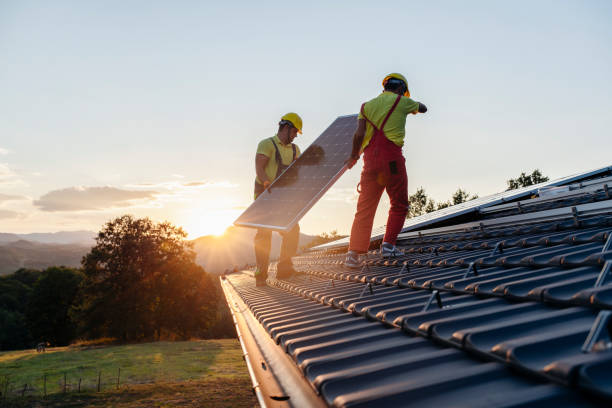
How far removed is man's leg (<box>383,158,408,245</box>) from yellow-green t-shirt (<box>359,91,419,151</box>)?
0.31 metres

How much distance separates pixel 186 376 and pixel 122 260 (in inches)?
1116

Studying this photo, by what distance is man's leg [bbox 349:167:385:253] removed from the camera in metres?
4.92

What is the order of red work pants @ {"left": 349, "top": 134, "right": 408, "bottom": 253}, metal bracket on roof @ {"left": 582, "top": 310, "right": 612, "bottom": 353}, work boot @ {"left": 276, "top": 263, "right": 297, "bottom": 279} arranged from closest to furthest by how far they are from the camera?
1. metal bracket on roof @ {"left": 582, "top": 310, "right": 612, "bottom": 353}
2. red work pants @ {"left": 349, "top": 134, "right": 408, "bottom": 253}
3. work boot @ {"left": 276, "top": 263, "right": 297, "bottom": 279}

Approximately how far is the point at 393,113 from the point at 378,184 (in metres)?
0.84

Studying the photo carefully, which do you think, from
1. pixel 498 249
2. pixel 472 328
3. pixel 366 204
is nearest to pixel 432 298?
pixel 472 328

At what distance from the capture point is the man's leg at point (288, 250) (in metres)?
6.84

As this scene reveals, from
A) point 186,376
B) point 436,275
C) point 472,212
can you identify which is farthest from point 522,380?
point 186,376

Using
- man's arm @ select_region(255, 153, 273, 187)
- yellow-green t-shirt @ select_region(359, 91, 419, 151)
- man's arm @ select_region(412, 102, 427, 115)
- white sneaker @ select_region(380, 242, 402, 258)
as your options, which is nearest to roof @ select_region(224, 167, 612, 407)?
white sneaker @ select_region(380, 242, 402, 258)

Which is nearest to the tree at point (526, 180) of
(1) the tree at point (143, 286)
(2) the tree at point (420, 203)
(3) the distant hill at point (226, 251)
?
(2) the tree at point (420, 203)

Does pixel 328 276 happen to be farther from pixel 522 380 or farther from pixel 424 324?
pixel 522 380

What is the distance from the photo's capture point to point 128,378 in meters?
21.0

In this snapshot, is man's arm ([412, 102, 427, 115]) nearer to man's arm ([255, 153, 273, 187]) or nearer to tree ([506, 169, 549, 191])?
man's arm ([255, 153, 273, 187])

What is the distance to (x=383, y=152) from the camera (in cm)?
480

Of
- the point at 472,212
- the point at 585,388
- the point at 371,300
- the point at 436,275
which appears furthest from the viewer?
the point at 472,212
